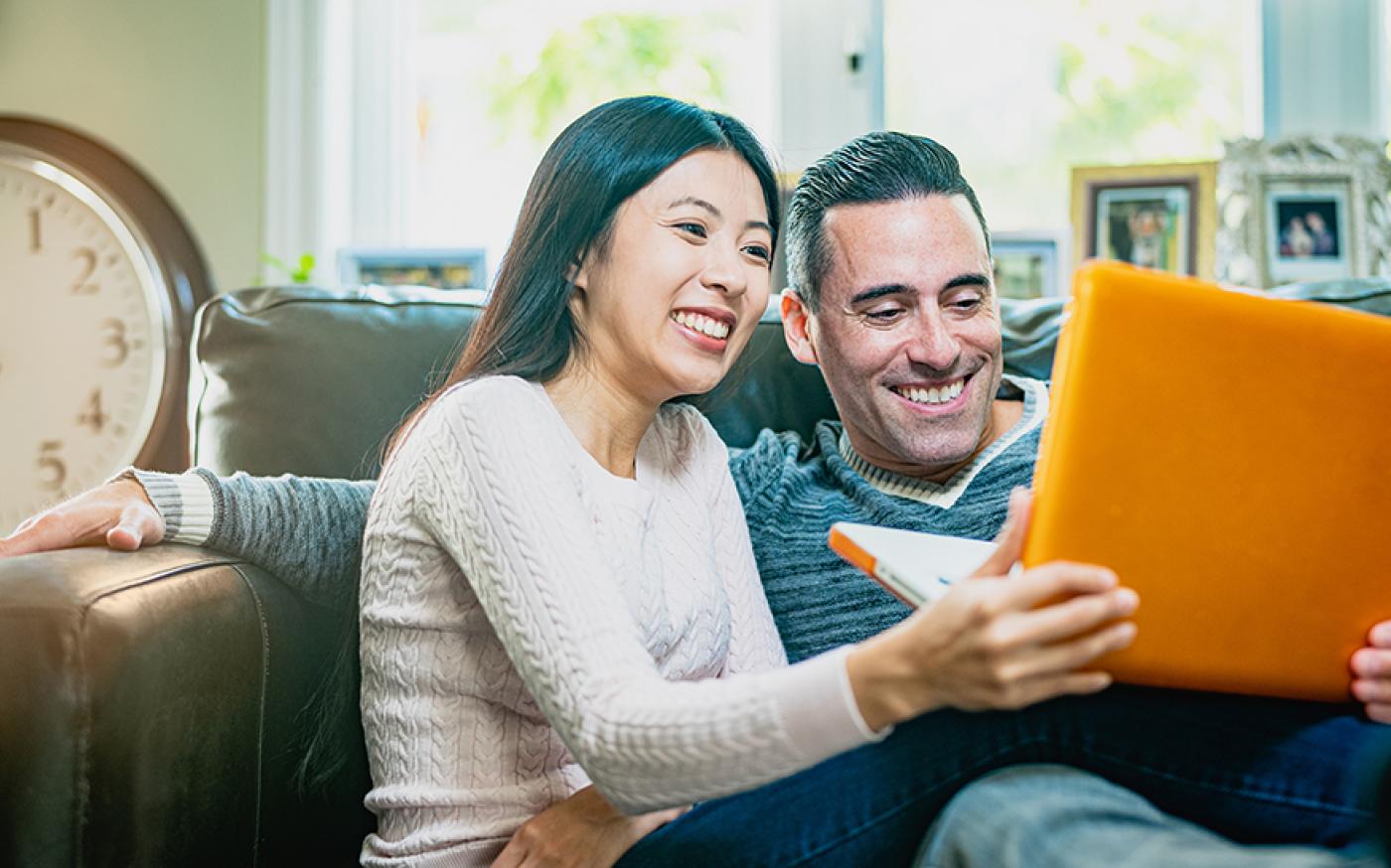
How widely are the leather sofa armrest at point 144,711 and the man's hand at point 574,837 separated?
25cm

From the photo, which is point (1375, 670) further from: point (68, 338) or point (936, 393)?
point (68, 338)

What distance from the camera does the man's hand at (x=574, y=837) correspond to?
3.19ft

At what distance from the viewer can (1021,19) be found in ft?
7.76

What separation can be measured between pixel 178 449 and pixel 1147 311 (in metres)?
2.08

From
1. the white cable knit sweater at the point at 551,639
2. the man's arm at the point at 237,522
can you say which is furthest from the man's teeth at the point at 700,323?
the man's arm at the point at 237,522

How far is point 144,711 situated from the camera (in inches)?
36.5

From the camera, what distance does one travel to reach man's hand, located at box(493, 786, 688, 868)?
97 cm

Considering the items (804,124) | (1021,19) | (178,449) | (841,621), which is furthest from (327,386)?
(1021,19)

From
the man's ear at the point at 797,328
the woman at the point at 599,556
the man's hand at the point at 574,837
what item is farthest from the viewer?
the man's ear at the point at 797,328

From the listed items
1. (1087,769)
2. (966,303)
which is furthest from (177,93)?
(1087,769)

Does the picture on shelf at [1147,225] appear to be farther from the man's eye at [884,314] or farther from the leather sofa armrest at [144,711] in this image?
the leather sofa armrest at [144,711]

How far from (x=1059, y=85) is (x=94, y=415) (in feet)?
6.48

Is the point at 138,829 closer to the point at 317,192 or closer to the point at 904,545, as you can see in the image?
the point at 904,545

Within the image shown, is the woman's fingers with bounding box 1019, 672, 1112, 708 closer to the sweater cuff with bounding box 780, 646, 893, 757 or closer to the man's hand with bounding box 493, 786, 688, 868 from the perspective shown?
the sweater cuff with bounding box 780, 646, 893, 757
